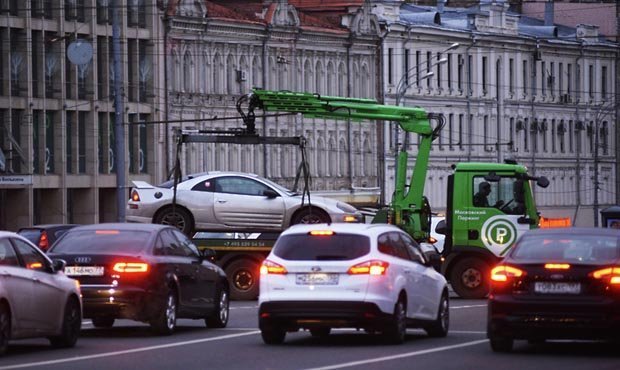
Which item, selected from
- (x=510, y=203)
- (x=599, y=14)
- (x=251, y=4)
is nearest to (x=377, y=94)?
(x=251, y=4)

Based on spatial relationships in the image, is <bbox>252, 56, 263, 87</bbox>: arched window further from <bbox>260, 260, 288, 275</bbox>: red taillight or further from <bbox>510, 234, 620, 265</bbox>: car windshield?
<bbox>510, 234, 620, 265</bbox>: car windshield

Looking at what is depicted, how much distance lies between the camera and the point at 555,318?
2214 cm

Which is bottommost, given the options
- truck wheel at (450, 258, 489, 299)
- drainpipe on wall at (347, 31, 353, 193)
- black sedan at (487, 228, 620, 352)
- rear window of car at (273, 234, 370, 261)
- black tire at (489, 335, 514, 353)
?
truck wheel at (450, 258, 489, 299)

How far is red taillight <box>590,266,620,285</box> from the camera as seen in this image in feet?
72.2

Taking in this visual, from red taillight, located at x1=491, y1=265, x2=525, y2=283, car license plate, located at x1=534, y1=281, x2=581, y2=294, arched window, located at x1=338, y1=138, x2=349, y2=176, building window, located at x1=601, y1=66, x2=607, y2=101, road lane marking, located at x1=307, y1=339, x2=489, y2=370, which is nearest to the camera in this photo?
road lane marking, located at x1=307, y1=339, x2=489, y2=370

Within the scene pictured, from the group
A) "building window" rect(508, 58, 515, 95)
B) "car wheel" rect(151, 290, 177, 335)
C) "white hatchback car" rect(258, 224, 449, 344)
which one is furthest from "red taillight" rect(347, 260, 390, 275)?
"building window" rect(508, 58, 515, 95)

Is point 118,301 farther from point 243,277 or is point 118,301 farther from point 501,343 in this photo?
point 243,277

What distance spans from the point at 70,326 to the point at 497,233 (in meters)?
16.4

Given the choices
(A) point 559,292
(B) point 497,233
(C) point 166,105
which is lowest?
(B) point 497,233

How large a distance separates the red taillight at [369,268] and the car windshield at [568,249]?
1.68 metres

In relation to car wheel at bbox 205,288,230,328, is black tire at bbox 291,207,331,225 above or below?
above

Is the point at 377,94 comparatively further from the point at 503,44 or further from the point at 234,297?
the point at 234,297

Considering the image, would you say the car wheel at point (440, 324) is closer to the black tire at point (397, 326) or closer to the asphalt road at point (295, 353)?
the asphalt road at point (295, 353)

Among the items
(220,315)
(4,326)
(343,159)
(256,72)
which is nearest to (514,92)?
(343,159)
